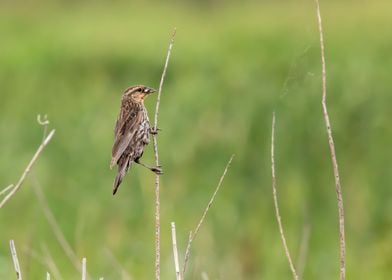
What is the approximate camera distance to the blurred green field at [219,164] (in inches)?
303

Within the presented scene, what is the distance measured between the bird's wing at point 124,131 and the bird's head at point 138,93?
65 mm

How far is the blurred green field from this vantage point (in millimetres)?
7684

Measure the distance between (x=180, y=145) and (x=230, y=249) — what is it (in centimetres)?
141

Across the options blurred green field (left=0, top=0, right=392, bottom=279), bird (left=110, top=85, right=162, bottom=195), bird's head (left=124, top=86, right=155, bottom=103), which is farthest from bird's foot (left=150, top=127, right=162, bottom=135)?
blurred green field (left=0, top=0, right=392, bottom=279)

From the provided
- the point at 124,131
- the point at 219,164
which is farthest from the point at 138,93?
the point at 219,164

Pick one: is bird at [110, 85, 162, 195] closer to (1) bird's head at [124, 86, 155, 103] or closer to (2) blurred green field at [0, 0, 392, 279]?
(1) bird's head at [124, 86, 155, 103]

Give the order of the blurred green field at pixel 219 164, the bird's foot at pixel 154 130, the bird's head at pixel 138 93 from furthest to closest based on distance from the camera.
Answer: the blurred green field at pixel 219 164 < the bird's head at pixel 138 93 < the bird's foot at pixel 154 130

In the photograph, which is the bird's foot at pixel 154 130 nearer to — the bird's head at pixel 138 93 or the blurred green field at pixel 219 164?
the bird's head at pixel 138 93

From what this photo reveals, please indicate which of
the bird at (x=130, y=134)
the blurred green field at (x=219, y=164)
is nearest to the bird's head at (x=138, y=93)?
the bird at (x=130, y=134)

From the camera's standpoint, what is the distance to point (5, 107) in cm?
1053

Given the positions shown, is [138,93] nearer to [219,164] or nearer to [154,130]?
[154,130]

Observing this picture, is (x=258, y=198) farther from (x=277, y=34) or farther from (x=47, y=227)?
(x=277, y=34)

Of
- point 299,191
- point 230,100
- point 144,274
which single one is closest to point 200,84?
point 230,100

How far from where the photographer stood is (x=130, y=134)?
3514 mm
